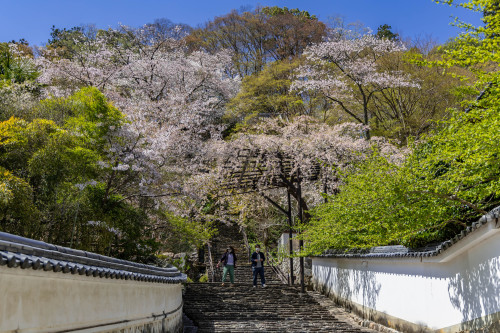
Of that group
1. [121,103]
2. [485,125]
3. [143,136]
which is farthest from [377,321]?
[121,103]

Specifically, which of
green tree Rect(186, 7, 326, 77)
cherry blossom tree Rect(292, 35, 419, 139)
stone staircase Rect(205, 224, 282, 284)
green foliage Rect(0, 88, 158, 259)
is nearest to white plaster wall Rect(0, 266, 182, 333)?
green foliage Rect(0, 88, 158, 259)

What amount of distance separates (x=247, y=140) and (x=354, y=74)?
8.61 m

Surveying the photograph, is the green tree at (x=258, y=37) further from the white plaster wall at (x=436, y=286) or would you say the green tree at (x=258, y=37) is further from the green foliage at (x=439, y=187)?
the green foliage at (x=439, y=187)

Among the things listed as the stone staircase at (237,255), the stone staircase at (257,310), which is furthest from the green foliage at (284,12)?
the stone staircase at (257,310)

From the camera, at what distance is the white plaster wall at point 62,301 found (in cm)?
414

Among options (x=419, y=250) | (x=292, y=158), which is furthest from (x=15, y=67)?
(x=419, y=250)

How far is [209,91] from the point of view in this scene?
38531 millimetres

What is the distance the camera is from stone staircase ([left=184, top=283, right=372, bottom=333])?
42.5 ft

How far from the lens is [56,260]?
5.04m

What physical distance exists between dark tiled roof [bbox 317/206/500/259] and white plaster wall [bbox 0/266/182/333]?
16.9ft

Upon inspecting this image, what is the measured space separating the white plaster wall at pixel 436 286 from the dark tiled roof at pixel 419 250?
0.63 feet

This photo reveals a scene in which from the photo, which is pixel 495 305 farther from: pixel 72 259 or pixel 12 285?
pixel 12 285

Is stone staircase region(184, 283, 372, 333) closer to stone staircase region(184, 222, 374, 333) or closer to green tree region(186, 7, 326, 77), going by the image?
stone staircase region(184, 222, 374, 333)

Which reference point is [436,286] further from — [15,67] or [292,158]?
[15,67]
